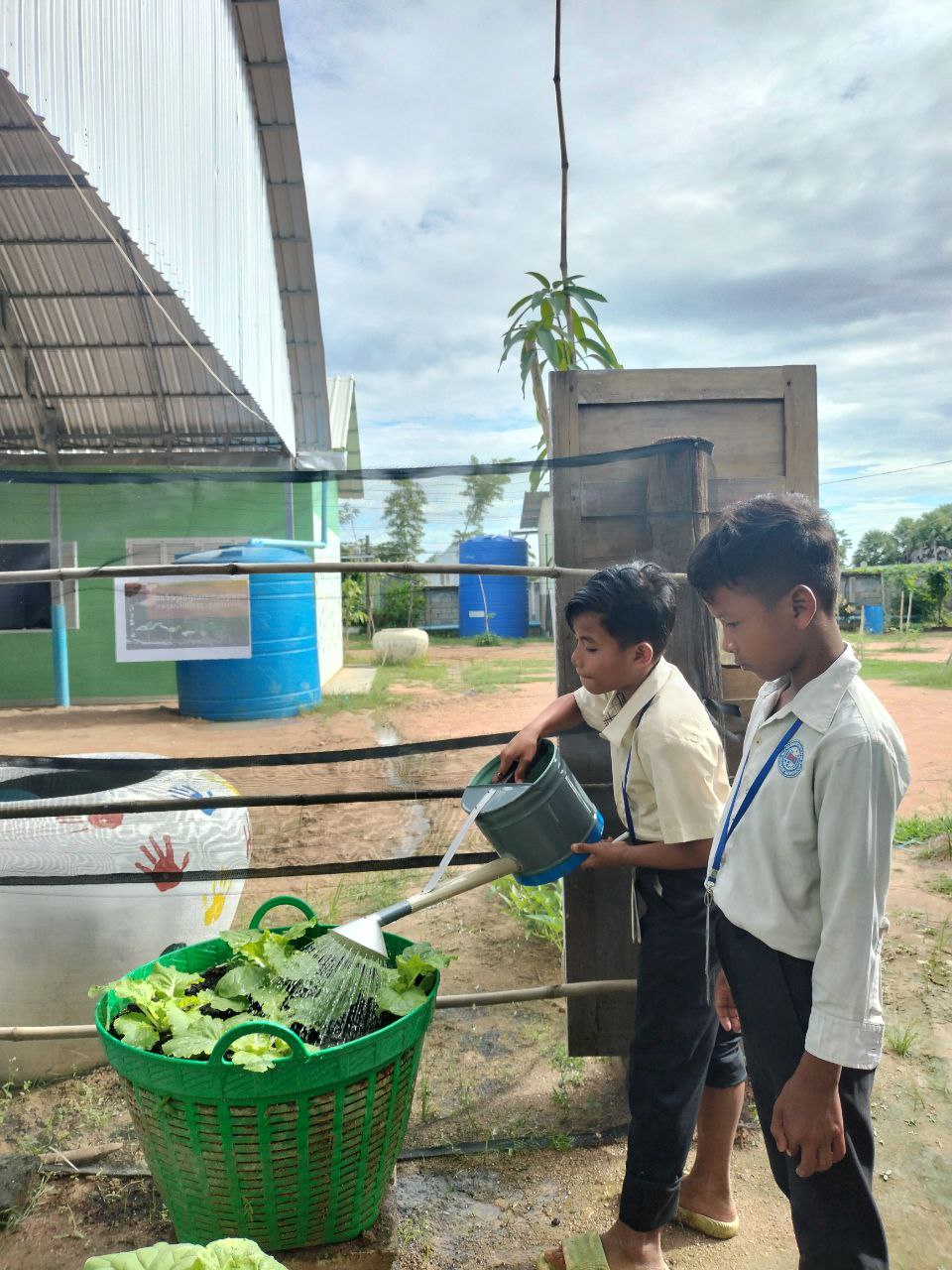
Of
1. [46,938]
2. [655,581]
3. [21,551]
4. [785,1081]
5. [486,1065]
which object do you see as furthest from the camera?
[486,1065]

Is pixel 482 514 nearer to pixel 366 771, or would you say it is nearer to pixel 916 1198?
pixel 366 771

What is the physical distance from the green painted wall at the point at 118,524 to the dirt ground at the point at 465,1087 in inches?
7.7

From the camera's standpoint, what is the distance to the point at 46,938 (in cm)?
242

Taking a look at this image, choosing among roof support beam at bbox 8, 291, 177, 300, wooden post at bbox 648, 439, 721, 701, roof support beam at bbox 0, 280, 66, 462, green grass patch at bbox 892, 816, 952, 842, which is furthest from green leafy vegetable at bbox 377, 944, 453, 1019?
roof support beam at bbox 8, 291, 177, 300

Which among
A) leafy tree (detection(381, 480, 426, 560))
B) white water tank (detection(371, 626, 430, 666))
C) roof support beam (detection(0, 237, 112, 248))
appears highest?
roof support beam (detection(0, 237, 112, 248))

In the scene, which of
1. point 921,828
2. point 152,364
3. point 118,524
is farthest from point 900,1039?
point 152,364

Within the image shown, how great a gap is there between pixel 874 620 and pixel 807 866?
28.2 metres

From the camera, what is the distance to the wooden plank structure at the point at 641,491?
2307mm

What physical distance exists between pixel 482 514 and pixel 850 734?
1381 millimetres

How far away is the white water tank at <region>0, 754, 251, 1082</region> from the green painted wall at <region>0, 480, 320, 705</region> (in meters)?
0.30

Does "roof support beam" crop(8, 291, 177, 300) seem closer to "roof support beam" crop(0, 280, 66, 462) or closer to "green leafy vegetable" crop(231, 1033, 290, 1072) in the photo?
"roof support beam" crop(0, 280, 66, 462)

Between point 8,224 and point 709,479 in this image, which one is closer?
point 709,479

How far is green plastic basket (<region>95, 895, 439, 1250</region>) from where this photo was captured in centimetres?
154

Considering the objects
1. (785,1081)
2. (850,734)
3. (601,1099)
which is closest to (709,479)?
(850,734)
